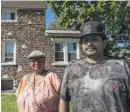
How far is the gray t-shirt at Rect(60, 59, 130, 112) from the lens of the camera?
3082 mm

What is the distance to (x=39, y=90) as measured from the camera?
15.4ft

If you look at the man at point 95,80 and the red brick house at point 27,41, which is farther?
the red brick house at point 27,41

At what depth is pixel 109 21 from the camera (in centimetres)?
2536

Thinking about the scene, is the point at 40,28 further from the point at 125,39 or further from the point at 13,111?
the point at 13,111

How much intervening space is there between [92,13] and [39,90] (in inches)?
800

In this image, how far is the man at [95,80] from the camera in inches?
122

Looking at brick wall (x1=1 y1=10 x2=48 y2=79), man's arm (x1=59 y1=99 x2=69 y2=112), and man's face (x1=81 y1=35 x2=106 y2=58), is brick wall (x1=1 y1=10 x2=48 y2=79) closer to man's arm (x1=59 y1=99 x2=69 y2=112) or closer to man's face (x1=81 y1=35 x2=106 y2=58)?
man's arm (x1=59 y1=99 x2=69 y2=112)

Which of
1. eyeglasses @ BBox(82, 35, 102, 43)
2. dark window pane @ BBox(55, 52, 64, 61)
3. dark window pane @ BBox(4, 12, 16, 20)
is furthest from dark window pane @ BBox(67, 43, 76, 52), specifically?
Answer: eyeglasses @ BBox(82, 35, 102, 43)

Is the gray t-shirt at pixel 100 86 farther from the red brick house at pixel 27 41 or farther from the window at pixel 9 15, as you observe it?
the window at pixel 9 15

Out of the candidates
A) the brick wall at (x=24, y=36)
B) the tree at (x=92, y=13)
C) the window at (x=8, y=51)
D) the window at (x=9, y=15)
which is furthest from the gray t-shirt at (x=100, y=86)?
the tree at (x=92, y=13)

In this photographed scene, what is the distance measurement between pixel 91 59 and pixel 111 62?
16 cm

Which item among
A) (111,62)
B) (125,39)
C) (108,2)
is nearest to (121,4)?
(108,2)

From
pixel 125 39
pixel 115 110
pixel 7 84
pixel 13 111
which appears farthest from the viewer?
pixel 125 39

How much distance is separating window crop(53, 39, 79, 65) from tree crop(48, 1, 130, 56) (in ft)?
9.35
